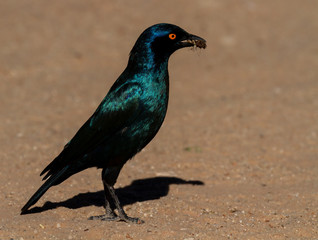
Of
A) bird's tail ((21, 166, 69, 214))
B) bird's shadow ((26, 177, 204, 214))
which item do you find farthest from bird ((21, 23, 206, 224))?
bird's shadow ((26, 177, 204, 214))

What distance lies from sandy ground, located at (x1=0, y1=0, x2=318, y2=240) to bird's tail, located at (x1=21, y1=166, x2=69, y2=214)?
0.12 metres

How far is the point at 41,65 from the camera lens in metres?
12.6

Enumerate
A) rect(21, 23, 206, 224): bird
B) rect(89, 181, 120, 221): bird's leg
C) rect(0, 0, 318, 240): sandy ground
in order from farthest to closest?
rect(0, 0, 318, 240): sandy ground → rect(89, 181, 120, 221): bird's leg → rect(21, 23, 206, 224): bird

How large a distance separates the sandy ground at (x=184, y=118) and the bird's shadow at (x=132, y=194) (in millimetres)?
22

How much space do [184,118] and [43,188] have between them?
4206mm

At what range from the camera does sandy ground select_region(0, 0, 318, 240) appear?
6.16 metres

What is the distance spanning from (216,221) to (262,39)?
9.65 metres

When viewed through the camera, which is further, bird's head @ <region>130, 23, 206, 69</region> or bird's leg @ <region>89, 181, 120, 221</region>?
bird's leg @ <region>89, 181, 120, 221</region>

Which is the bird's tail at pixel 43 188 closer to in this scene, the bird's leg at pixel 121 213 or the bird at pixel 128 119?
the bird at pixel 128 119

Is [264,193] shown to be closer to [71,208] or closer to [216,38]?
[71,208]

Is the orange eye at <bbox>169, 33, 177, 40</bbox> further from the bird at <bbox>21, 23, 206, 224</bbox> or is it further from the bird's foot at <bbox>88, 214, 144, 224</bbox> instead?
the bird's foot at <bbox>88, 214, 144, 224</bbox>

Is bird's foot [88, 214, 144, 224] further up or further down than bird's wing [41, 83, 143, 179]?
further down

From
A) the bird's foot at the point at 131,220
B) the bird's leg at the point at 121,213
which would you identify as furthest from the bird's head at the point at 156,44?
the bird's foot at the point at 131,220

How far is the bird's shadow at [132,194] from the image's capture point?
6.46 m
